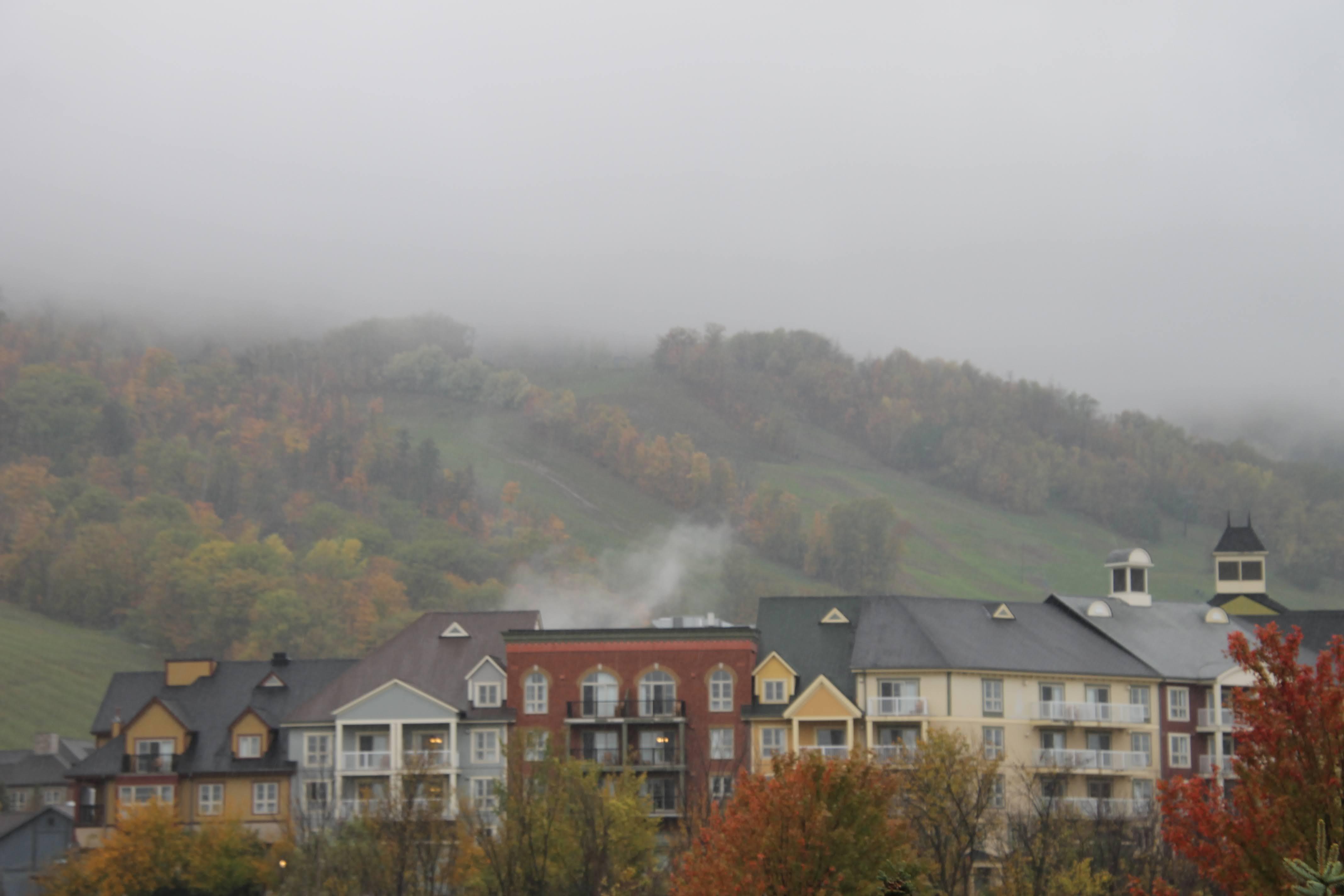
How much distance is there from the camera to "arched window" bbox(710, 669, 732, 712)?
3711 inches

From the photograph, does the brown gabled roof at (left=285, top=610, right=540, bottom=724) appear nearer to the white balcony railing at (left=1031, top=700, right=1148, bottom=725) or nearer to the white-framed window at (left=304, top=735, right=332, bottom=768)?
the white-framed window at (left=304, top=735, right=332, bottom=768)

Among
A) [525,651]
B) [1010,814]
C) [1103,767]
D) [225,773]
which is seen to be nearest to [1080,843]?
[1010,814]

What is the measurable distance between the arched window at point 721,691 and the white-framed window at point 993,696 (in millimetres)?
13534

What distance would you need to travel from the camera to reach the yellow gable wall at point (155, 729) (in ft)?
319

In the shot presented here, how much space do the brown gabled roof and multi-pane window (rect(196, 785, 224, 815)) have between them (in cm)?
538

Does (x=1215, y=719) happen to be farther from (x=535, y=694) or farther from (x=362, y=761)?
(x=362, y=761)

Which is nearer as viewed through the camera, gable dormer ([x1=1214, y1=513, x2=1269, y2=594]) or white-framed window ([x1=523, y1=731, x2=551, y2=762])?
white-framed window ([x1=523, y1=731, x2=551, y2=762])

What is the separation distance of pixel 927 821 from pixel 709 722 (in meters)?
20.7

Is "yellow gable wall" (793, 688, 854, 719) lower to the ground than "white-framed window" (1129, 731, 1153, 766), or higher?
higher

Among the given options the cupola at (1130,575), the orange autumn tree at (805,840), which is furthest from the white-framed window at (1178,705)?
the orange autumn tree at (805,840)

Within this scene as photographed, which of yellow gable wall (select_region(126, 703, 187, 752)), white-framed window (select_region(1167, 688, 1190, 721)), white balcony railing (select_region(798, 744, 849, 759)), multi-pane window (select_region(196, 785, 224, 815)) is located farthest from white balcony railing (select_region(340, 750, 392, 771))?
white-framed window (select_region(1167, 688, 1190, 721))

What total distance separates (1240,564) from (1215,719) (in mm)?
31720

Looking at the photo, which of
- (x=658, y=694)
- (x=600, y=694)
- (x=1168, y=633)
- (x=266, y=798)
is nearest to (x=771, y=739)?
(x=658, y=694)

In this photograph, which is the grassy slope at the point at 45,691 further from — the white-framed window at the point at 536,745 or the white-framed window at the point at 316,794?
the white-framed window at the point at 536,745
